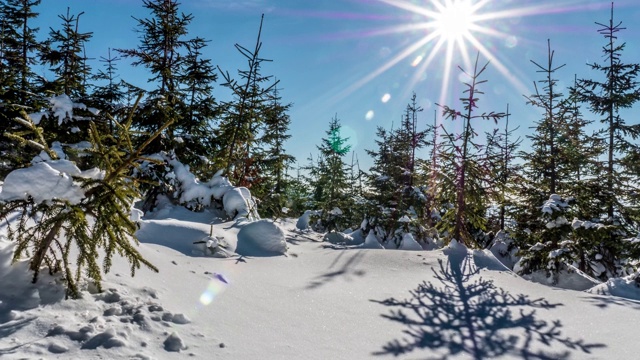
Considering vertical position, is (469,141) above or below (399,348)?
above

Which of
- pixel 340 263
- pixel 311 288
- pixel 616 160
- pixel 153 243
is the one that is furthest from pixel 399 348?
pixel 616 160

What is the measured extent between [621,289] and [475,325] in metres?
4.93

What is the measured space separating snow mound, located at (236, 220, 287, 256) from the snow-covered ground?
0.12 ft

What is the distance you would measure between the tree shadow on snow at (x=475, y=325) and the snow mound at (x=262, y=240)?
10.1ft

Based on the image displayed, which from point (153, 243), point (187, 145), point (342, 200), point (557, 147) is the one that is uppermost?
point (557, 147)

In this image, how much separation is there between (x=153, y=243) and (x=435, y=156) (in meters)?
8.00

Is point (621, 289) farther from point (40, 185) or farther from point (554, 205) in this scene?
point (40, 185)

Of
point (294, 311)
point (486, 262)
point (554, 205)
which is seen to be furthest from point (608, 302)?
point (294, 311)

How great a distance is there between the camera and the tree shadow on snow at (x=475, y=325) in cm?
366

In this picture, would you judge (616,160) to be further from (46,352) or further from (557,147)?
(46,352)

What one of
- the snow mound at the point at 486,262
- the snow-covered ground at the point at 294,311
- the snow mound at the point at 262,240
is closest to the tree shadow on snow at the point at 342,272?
the snow-covered ground at the point at 294,311

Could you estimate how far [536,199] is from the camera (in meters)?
11.3

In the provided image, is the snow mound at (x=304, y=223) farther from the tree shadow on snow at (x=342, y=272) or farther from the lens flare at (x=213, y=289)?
the lens flare at (x=213, y=289)

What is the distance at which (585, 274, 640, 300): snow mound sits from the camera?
22.6 ft
